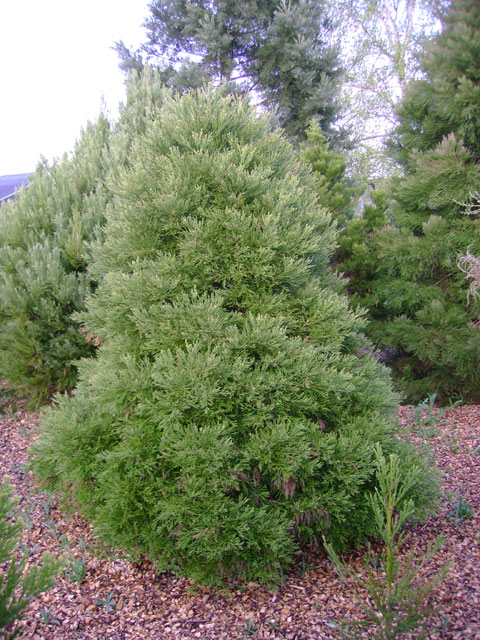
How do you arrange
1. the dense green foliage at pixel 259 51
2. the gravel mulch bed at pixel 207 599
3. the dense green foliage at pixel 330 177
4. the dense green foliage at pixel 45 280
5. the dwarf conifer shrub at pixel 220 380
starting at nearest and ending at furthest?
the gravel mulch bed at pixel 207 599 < the dwarf conifer shrub at pixel 220 380 < the dense green foliage at pixel 45 280 < the dense green foliage at pixel 330 177 < the dense green foliage at pixel 259 51

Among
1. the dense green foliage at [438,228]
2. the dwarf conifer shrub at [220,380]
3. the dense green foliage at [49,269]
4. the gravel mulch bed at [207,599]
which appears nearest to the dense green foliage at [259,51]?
the dense green foliage at [438,228]

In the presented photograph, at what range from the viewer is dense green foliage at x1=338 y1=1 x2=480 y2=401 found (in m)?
4.96

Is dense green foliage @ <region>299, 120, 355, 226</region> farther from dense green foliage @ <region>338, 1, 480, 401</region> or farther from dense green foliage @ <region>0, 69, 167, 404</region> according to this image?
dense green foliage @ <region>0, 69, 167, 404</region>

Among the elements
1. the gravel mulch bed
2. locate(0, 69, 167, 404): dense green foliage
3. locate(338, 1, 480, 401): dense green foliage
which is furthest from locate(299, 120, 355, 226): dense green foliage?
the gravel mulch bed

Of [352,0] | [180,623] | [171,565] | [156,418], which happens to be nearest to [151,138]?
[156,418]

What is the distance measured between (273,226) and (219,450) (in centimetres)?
118

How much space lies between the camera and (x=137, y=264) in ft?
8.63

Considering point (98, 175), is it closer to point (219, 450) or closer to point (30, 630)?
point (219, 450)

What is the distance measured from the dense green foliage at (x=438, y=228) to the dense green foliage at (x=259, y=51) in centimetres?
557

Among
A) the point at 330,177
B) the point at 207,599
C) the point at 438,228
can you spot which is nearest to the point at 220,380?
the point at 207,599

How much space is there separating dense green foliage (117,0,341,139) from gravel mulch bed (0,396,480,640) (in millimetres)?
9678

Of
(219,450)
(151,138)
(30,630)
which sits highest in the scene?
(151,138)

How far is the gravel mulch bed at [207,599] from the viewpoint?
210cm

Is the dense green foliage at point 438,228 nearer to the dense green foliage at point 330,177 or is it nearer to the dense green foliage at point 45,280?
the dense green foliage at point 330,177
